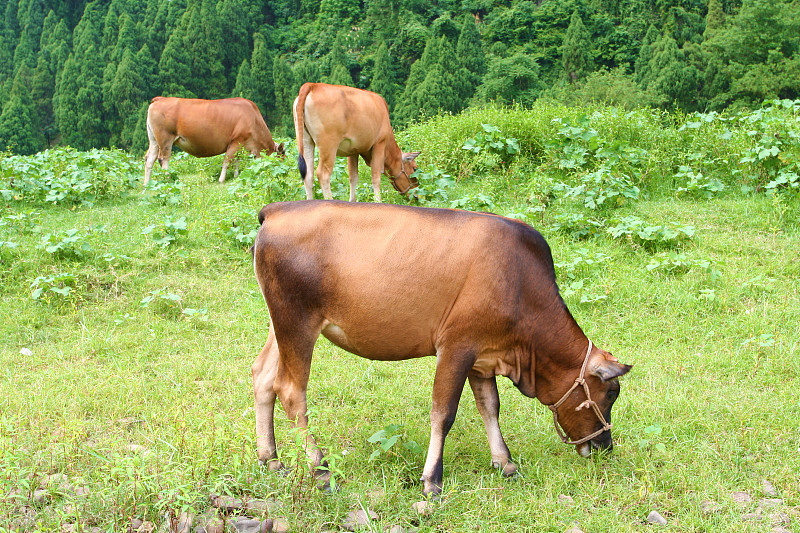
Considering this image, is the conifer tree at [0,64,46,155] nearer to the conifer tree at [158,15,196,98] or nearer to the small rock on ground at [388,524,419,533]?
the conifer tree at [158,15,196,98]

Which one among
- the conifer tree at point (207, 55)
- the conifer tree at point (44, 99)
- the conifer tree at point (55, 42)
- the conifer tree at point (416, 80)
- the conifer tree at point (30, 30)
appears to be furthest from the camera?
the conifer tree at point (30, 30)

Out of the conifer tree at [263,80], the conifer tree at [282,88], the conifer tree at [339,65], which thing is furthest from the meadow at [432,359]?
the conifer tree at [263,80]

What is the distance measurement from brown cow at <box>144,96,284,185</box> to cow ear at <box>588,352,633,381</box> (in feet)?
30.6

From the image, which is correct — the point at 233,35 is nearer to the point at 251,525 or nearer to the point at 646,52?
the point at 646,52

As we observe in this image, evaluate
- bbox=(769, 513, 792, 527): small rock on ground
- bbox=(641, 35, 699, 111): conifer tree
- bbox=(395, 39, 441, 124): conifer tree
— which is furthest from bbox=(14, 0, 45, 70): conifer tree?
bbox=(769, 513, 792, 527): small rock on ground

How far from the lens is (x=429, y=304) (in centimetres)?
382

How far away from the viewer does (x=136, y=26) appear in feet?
147

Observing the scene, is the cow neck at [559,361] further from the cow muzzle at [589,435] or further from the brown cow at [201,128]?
the brown cow at [201,128]

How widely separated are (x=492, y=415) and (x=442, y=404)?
48 centimetres

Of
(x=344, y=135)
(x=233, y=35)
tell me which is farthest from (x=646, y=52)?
(x=344, y=135)

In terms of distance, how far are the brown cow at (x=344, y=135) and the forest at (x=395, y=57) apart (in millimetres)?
20599

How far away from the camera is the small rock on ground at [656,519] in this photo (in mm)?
3607

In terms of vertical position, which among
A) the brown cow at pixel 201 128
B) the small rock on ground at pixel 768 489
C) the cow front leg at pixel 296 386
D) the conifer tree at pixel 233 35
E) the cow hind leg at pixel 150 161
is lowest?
the conifer tree at pixel 233 35

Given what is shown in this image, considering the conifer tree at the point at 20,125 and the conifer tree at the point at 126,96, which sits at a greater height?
the conifer tree at the point at 126,96
